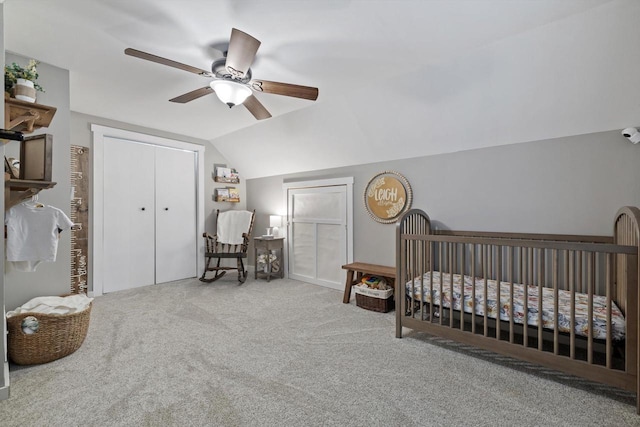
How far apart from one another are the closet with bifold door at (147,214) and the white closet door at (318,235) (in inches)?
62.7

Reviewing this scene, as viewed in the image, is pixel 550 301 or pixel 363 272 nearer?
pixel 550 301

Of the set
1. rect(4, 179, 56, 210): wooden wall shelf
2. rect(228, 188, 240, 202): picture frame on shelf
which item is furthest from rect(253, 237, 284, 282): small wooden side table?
rect(4, 179, 56, 210): wooden wall shelf

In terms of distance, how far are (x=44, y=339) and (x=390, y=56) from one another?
125 inches

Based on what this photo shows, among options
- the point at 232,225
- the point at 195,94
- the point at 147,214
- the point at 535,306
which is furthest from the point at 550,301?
the point at 147,214

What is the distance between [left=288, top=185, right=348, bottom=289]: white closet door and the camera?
154 inches

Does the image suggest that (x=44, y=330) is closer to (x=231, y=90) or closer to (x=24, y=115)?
(x=24, y=115)

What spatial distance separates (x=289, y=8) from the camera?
1.73 m

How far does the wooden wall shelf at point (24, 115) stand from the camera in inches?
71.6

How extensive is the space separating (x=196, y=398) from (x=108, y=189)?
3.15m

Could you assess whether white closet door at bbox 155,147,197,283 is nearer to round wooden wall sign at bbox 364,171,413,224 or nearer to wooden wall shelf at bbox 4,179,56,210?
wooden wall shelf at bbox 4,179,56,210

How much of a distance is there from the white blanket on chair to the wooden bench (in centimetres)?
196

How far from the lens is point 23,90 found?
189cm

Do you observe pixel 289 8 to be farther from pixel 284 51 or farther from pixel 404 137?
pixel 404 137

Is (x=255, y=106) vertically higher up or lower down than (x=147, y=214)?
higher up
